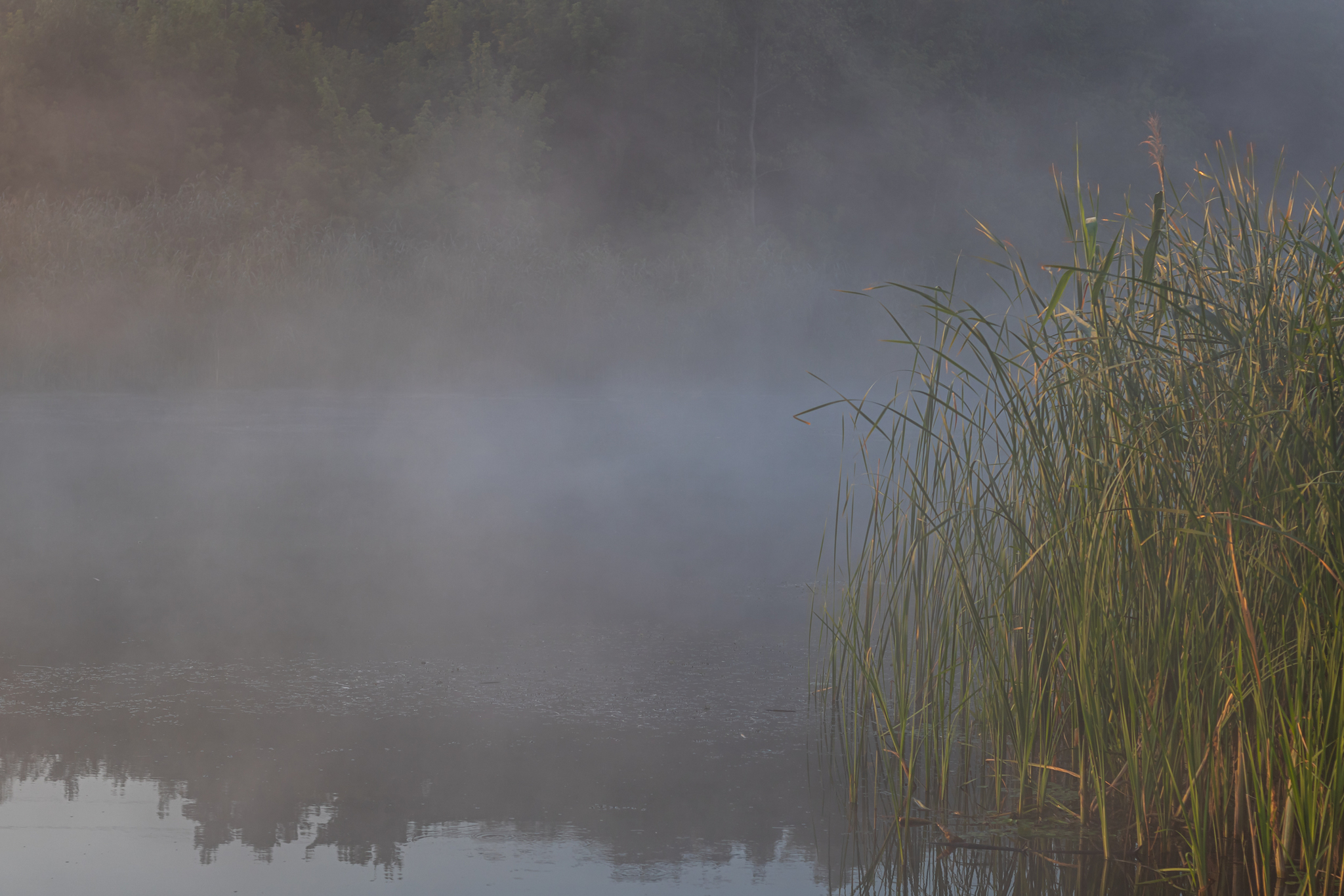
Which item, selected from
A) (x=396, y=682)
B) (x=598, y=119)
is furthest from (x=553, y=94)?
(x=396, y=682)

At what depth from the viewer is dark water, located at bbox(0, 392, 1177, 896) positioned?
2.05m

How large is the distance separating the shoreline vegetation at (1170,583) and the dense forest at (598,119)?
9.75m

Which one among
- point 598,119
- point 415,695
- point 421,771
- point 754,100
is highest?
point 754,100

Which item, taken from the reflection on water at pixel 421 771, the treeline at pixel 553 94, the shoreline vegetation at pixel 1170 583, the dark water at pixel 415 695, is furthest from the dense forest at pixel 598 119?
the shoreline vegetation at pixel 1170 583

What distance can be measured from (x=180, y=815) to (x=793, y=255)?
16070mm

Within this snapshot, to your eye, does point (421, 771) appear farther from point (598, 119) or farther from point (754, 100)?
point (754, 100)

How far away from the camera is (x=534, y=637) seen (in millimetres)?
3488

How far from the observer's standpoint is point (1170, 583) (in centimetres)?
197

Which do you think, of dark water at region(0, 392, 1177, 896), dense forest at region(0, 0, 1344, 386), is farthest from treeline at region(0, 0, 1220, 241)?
dark water at region(0, 392, 1177, 896)

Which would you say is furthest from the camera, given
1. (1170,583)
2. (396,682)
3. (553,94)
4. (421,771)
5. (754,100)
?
(754,100)

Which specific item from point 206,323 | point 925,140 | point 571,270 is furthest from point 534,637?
point 925,140

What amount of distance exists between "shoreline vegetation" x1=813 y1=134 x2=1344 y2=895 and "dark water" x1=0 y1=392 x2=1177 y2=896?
0.18m

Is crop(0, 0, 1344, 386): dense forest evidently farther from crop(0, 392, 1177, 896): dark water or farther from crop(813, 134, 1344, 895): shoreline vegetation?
→ crop(813, 134, 1344, 895): shoreline vegetation

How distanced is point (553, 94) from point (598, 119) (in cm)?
85
